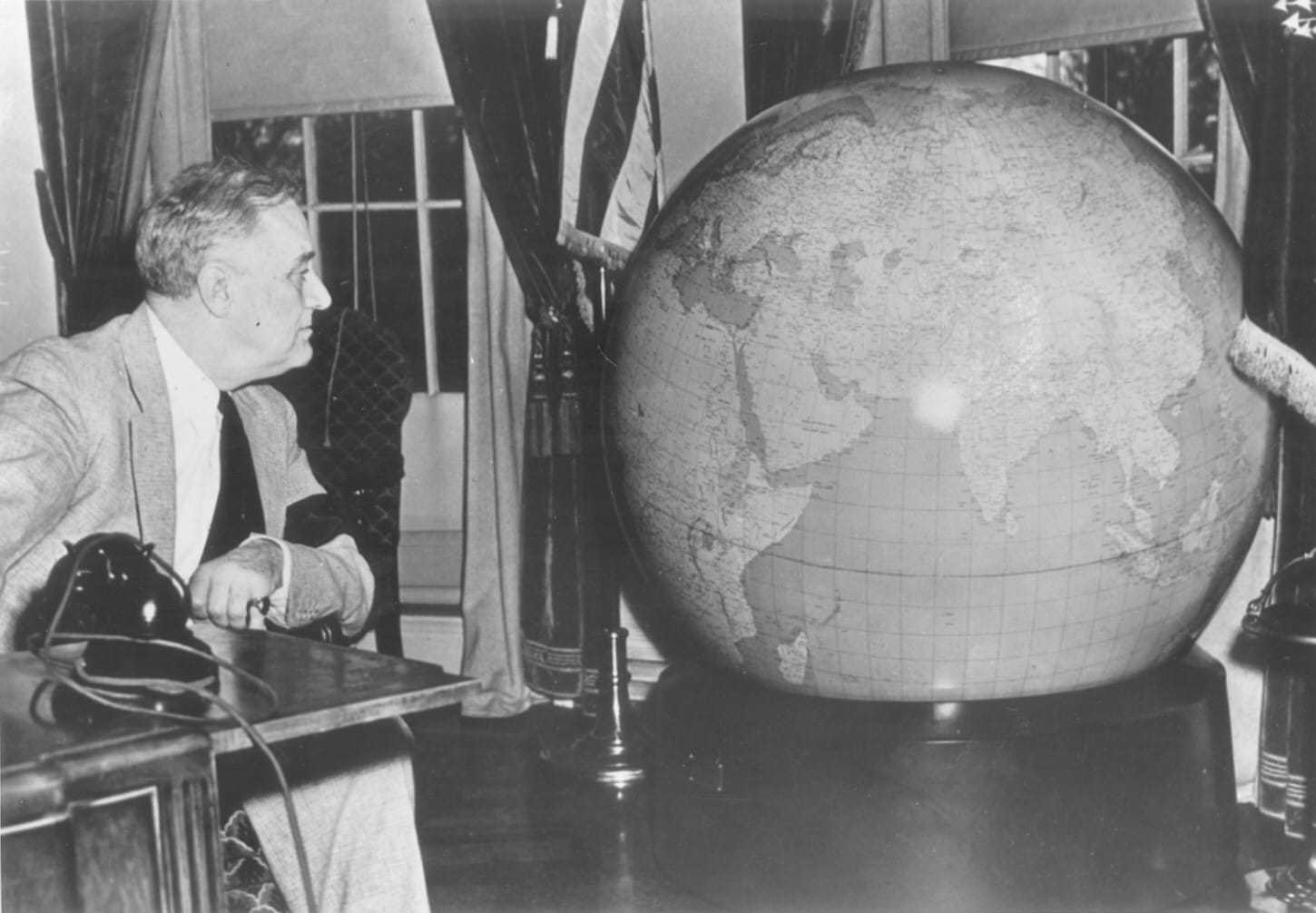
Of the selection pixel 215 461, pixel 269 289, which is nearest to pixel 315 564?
pixel 215 461

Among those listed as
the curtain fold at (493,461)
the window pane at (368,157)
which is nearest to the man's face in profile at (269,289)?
the curtain fold at (493,461)

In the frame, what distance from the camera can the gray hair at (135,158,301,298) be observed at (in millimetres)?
2074

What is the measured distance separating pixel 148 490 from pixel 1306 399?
1.87 meters

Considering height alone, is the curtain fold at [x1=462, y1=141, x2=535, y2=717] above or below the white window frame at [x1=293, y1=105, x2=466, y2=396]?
below

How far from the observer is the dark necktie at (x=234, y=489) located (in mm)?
2145

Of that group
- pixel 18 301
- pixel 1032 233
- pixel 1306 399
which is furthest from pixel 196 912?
pixel 18 301

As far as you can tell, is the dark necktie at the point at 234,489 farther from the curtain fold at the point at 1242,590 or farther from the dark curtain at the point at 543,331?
the curtain fold at the point at 1242,590

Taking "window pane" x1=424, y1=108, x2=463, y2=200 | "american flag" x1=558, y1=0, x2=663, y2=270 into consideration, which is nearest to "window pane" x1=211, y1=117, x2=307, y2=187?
"window pane" x1=424, y1=108, x2=463, y2=200

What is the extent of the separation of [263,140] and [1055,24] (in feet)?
9.00

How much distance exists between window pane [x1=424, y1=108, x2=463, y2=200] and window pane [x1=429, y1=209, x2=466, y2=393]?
8cm

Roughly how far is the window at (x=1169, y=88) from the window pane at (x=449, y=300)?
80.4 inches

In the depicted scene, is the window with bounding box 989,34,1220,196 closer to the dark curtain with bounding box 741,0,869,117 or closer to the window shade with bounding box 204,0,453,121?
the dark curtain with bounding box 741,0,869,117

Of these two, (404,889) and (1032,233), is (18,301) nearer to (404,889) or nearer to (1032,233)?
(404,889)

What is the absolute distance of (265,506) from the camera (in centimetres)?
218
